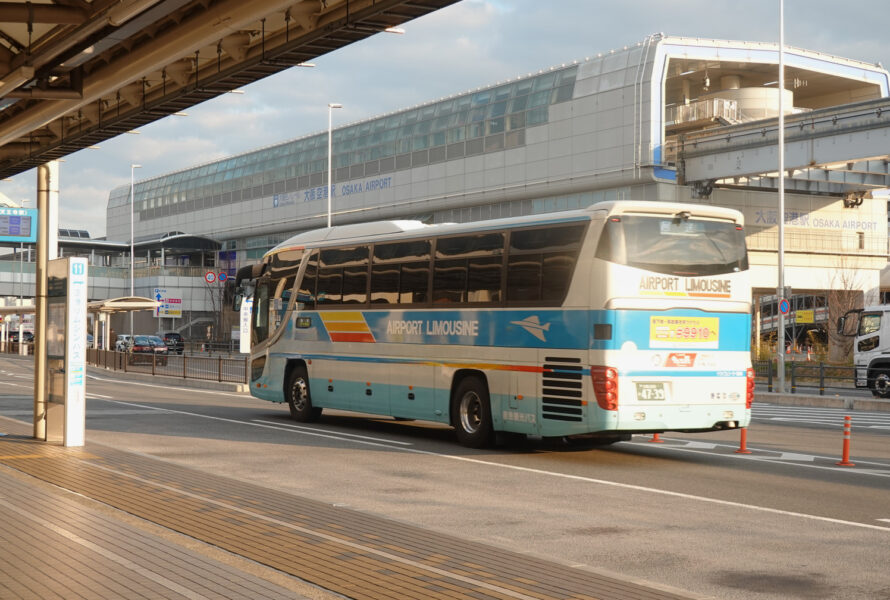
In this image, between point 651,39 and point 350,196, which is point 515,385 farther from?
point 350,196

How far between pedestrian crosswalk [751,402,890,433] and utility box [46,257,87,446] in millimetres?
16015

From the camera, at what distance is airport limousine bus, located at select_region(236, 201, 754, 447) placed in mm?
14625

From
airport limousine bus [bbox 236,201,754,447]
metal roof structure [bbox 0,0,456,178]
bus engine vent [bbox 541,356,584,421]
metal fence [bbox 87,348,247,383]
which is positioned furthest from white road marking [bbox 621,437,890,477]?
metal fence [bbox 87,348,247,383]

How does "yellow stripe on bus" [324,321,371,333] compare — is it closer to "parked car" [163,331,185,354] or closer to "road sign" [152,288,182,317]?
"parked car" [163,331,185,354]

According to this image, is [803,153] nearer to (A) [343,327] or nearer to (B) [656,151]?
(B) [656,151]

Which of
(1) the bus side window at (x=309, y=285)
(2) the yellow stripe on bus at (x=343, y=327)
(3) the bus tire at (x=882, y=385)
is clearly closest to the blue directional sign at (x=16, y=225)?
(1) the bus side window at (x=309, y=285)

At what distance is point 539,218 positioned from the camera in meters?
15.8

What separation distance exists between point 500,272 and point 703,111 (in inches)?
1605

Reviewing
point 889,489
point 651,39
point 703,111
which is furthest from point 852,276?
point 889,489

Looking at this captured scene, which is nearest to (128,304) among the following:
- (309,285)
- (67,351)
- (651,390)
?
(309,285)

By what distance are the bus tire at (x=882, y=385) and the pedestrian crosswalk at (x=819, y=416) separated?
10.3 ft

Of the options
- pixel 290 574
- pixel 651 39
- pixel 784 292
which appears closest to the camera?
pixel 290 574

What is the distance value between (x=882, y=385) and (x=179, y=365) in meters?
24.8

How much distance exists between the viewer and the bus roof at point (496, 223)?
586 inches
